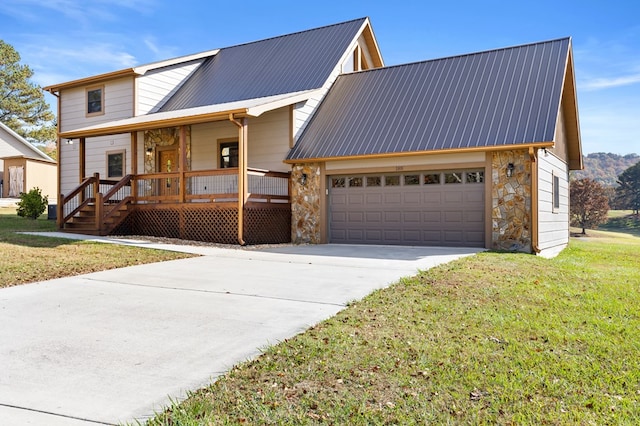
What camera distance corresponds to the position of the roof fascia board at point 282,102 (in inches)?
502

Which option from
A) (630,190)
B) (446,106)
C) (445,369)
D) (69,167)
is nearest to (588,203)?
(630,190)

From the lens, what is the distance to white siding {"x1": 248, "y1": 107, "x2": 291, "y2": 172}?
1552cm

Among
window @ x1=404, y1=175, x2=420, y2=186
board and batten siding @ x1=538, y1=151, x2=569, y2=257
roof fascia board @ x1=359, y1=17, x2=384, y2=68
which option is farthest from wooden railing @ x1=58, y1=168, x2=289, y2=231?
roof fascia board @ x1=359, y1=17, x2=384, y2=68

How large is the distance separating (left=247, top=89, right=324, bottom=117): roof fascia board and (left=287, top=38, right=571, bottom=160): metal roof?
798mm

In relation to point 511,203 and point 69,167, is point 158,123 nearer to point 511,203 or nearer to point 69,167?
point 69,167

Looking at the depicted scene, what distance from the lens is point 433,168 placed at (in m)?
13.4

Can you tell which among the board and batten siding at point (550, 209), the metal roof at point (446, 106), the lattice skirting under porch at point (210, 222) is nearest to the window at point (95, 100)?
the lattice skirting under porch at point (210, 222)

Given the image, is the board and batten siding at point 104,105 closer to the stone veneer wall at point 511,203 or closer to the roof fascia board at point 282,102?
the roof fascia board at point 282,102

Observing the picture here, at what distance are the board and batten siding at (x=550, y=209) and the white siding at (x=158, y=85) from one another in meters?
13.7

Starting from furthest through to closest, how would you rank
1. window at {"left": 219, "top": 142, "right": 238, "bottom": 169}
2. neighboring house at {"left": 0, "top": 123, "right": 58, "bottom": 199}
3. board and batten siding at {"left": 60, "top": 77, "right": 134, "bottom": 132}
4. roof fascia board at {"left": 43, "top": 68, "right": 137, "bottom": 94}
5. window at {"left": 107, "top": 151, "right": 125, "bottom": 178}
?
neighboring house at {"left": 0, "top": 123, "right": 58, "bottom": 199} → window at {"left": 107, "top": 151, "right": 125, "bottom": 178} → board and batten siding at {"left": 60, "top": 77, "right": 134, "bottom": 132} → roof fascia board at {"left": 43, "top": 68, "right": 137, "bottom": 94} → window at {"left": 219, "top": 142, "right": 238, "bottom": 169}

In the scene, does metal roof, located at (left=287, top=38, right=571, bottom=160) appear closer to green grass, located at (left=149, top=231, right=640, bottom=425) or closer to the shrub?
green grass, located at (left=149, top=231, right=640, bottom=425)

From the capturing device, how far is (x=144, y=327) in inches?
194

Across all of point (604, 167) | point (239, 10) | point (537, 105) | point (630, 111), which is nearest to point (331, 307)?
point (537, 105)

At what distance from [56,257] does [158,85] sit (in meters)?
11.1
